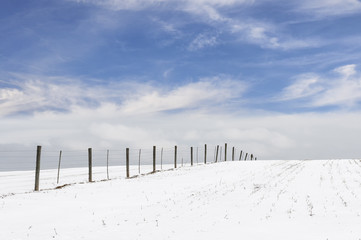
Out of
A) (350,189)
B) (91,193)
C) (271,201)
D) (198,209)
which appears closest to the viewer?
(198,209)

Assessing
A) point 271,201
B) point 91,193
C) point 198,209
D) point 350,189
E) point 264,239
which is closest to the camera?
point 264,239

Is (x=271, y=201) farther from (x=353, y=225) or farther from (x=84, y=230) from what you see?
(x=84, y=230)

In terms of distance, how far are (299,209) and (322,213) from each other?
0.99 meters

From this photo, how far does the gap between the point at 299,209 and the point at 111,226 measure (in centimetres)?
716

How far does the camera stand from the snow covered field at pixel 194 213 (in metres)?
11.1

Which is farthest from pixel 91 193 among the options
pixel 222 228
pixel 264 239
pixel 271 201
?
pixel 264 239

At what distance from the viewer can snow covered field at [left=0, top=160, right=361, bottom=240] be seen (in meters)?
11.1

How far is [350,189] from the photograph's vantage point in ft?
64.3

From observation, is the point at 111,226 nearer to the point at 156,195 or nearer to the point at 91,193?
the point at 156,195

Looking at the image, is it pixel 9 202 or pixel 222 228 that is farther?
pixel 9 202

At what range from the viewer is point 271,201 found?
54.0 feet

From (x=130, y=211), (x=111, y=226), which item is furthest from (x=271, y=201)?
(x=111, y=226)

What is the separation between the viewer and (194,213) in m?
14.0

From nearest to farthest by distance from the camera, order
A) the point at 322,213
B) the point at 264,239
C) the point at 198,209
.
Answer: the point at 264,239 < the point at 322,213 < the point at 198,209
